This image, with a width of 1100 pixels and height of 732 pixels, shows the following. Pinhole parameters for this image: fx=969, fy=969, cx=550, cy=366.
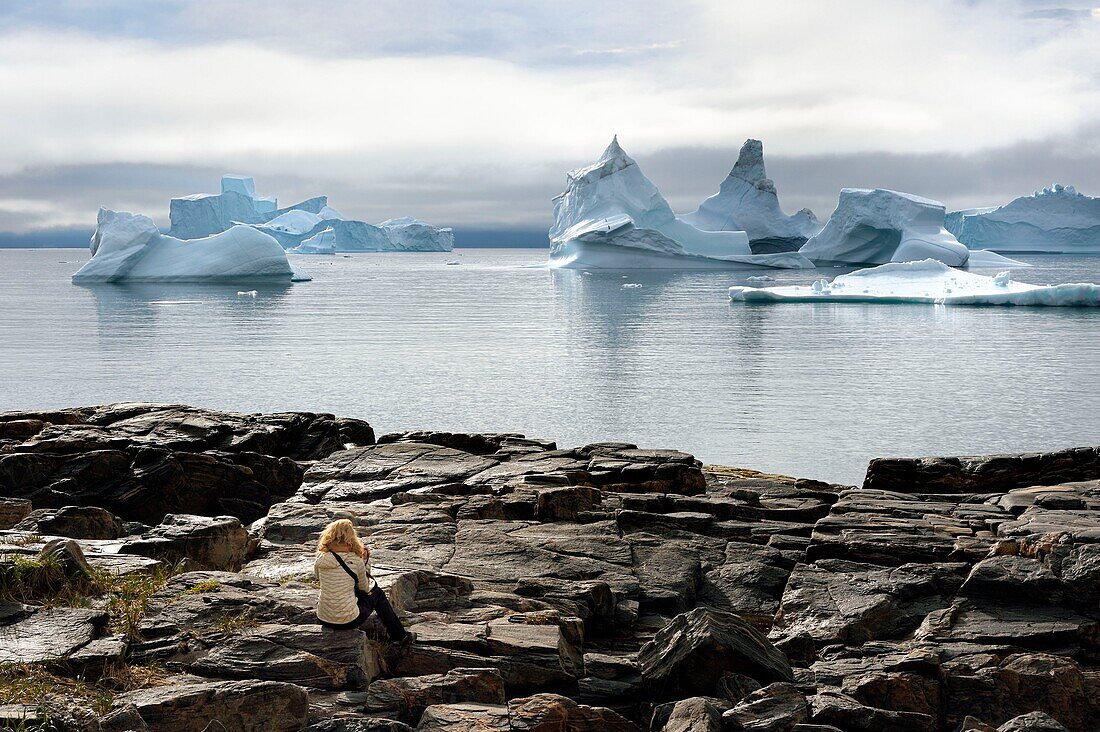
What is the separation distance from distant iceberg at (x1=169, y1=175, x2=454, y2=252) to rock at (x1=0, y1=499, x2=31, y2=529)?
3824 inches

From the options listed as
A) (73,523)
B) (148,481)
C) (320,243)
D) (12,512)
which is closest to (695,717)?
(73,523)

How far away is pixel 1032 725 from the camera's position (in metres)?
5.38

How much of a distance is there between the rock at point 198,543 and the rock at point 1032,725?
597 centimetres

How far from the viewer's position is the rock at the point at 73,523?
8.77m

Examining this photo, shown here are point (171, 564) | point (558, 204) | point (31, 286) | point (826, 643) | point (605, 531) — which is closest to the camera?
point (826, 643)

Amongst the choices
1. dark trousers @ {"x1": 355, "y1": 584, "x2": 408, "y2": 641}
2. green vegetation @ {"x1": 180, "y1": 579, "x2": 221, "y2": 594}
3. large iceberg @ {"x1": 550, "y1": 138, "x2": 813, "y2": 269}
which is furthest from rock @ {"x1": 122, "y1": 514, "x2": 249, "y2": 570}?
large iceberg @ {"x1": 550, "y1": 138, "x2": 813, "y2": 269}

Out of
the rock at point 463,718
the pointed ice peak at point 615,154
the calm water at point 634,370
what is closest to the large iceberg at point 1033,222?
the pointed ice peak at point 615,154

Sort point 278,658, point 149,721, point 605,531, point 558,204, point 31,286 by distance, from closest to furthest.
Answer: point 149,721, point 278,658, point 605,531, point 31,286, point 558,204

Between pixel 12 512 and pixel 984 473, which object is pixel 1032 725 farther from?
pixel 12 512

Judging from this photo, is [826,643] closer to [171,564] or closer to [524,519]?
[524,519]

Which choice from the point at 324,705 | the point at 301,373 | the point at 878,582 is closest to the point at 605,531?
the point at 878,582

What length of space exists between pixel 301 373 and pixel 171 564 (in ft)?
64.6

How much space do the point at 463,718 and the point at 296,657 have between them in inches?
46.7

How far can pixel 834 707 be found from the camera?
5711 mm
